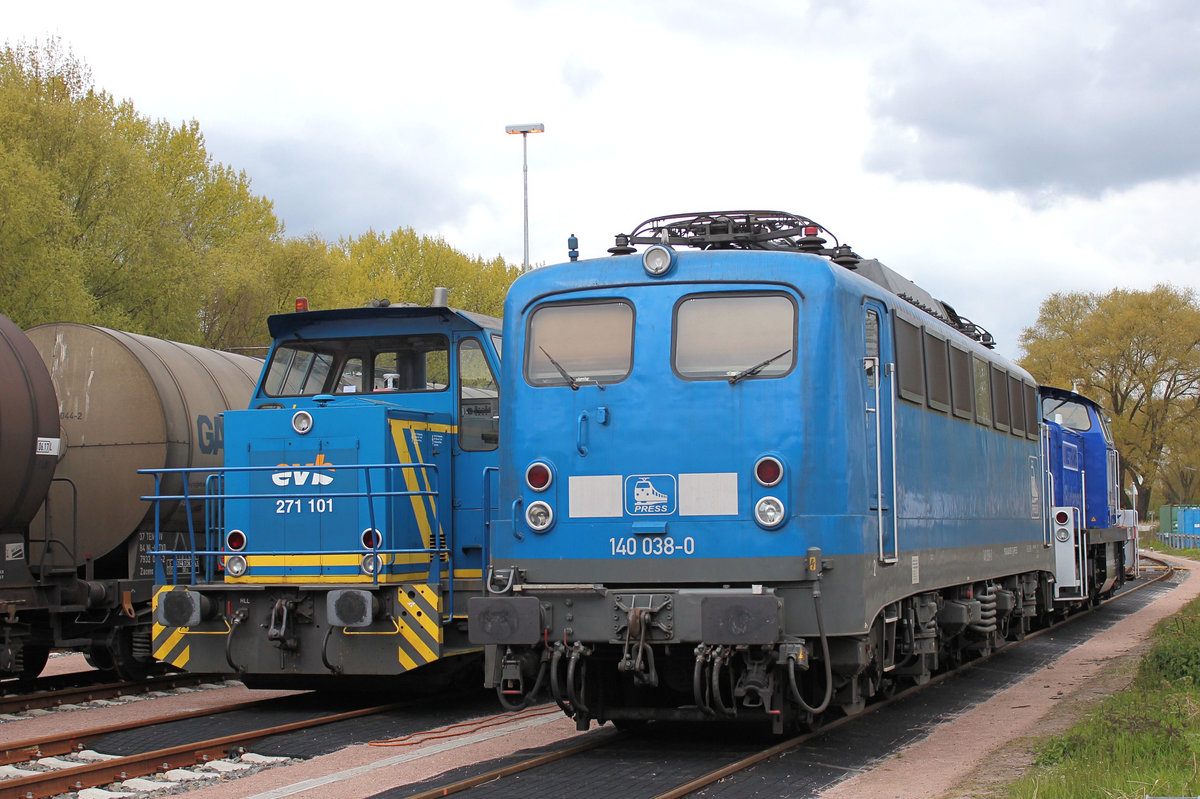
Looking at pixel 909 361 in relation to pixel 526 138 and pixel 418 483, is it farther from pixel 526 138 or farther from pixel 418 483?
pixel 526 138

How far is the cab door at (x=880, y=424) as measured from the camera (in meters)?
8.18

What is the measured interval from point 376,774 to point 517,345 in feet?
9.77

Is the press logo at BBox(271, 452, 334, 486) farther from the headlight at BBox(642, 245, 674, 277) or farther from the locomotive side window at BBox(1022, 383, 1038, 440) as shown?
the locomotive side window at BBox(1022, 383, 1038, 440)

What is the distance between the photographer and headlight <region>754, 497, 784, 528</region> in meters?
7.59

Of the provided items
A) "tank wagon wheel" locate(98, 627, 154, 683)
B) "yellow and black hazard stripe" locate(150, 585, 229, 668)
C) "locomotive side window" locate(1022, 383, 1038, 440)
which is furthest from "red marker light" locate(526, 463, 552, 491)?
"locomotive side window" locate(1022, 383, 1038, 440)

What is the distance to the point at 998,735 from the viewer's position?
30.5ft

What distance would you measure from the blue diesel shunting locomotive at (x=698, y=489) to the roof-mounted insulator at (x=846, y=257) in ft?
2.06

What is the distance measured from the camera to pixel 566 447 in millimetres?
8109

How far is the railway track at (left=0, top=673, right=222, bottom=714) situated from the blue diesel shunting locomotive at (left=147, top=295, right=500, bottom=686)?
1.68m

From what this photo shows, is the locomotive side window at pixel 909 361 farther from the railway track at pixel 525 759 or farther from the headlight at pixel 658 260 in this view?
the railway track at pixel 525 759

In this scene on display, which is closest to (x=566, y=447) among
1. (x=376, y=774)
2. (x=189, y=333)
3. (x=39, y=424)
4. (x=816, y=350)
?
(x=816, y=350)

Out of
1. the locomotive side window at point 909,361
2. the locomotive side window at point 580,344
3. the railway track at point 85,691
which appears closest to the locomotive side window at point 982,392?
the locomotive side window at point 909,361

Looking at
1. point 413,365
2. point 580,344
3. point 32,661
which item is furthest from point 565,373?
point 32,661

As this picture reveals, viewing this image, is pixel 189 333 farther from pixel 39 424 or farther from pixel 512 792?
pixel 512 792
